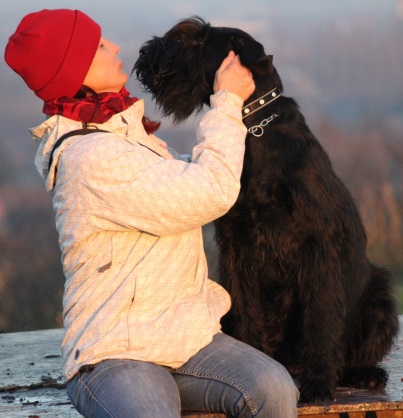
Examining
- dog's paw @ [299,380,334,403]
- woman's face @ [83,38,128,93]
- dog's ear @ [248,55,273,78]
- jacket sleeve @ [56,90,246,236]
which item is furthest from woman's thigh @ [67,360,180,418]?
dog's ear @ [248,55,273,78]

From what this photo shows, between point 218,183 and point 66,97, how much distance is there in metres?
0.55

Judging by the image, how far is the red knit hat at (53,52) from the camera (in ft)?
7.93

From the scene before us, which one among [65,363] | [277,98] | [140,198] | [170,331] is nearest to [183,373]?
[170,331]

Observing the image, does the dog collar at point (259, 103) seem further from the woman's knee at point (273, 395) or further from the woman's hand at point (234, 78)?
the woman's knee at point (273, 395)

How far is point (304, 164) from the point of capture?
2.62 metres

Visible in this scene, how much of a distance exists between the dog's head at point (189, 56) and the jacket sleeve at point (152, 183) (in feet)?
1.27

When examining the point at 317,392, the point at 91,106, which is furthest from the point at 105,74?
the point at 317,392

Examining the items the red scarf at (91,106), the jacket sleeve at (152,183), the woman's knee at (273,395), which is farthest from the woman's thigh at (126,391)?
the red scarf at (91,106)

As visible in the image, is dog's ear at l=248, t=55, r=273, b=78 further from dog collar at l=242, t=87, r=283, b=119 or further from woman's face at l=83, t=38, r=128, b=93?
woman's face at l=83, t=38, r=128, b=93

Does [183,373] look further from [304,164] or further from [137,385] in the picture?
[304,164]

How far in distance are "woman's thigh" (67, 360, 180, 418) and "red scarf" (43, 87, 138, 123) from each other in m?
0.70

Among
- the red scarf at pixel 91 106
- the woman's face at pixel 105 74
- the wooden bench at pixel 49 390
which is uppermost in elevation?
the woman's face at pixel 105 74

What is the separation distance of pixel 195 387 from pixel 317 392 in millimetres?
462

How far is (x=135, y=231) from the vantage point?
2348 millimetres
